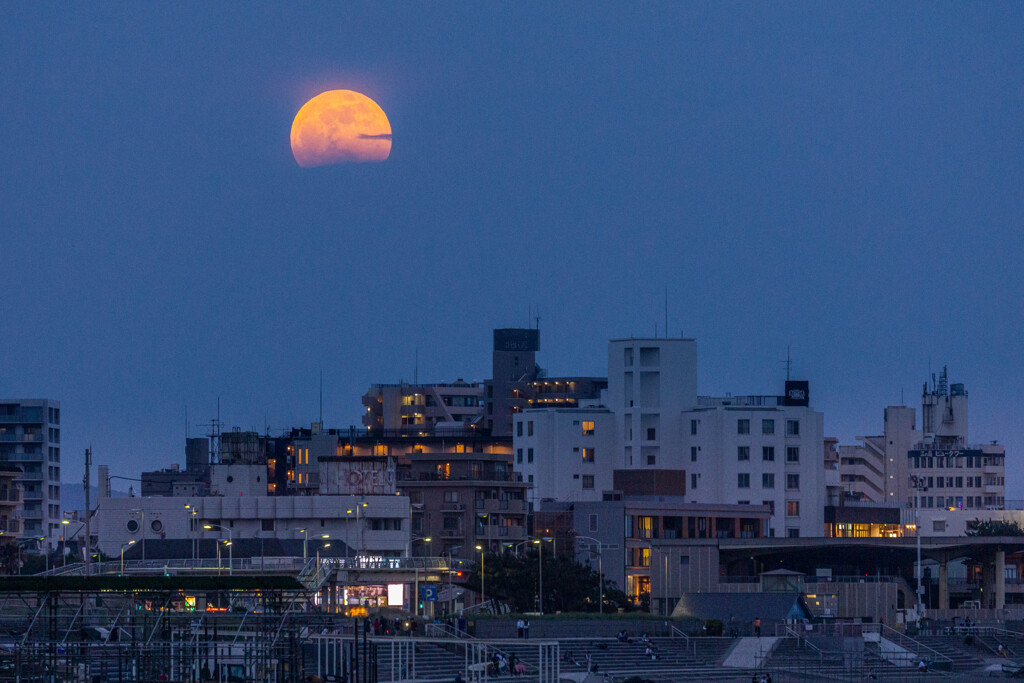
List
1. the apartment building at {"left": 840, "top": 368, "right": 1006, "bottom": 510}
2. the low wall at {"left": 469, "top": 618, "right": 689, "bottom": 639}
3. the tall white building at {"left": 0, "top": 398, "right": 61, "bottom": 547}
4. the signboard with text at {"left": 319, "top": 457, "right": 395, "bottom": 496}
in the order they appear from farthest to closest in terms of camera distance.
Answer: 1. the apartment building at {"left": 840, "top": 368, "right": 1006, "bottom": 510}
2. the tall white building at {"left": 0, "top": 398, "right": 61, "bottom": 547}
3. the signboard with text at {"left": 319, "top": 457, "right": 395, "bottom": 496}
4. the low wall at {"left": 469, "top": 618, "right": 689, "bottom": 639}

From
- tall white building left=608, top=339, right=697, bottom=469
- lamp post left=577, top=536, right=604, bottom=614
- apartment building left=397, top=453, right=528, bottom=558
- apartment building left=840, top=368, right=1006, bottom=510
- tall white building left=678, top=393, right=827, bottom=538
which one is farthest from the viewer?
apartment building left=840, top=368, right=1006, bottom=510

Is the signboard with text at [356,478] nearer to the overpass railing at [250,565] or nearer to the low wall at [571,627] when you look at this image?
the overpass railing at [250,565]

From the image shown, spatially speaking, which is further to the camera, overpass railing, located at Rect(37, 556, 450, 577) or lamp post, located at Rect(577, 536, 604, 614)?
lamp post, located at Rect(577, 536, 604, 614)

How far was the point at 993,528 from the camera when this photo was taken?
144 metres

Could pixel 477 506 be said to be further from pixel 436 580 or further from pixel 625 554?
pixel 436 580

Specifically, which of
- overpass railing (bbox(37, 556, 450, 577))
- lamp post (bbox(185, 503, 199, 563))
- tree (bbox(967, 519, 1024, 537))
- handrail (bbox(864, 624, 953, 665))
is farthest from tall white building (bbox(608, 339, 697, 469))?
handrail (bbox(864, 624, 953, 665))

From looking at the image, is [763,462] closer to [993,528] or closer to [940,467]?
[993,528]

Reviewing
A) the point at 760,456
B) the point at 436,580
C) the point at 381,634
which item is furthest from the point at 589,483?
the point at 381,634

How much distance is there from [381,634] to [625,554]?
1594 inches

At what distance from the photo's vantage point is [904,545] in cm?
11788

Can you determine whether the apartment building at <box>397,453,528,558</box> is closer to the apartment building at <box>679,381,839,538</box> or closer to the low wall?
the apartment building at <box>679,381,839,538</box>

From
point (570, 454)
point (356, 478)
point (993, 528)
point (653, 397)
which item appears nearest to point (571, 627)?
point (356, 478)

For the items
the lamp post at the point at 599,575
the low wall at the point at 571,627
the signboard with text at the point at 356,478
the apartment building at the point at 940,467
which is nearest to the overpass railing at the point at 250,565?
the low wall at the point at 571,627

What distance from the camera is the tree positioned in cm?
14175
